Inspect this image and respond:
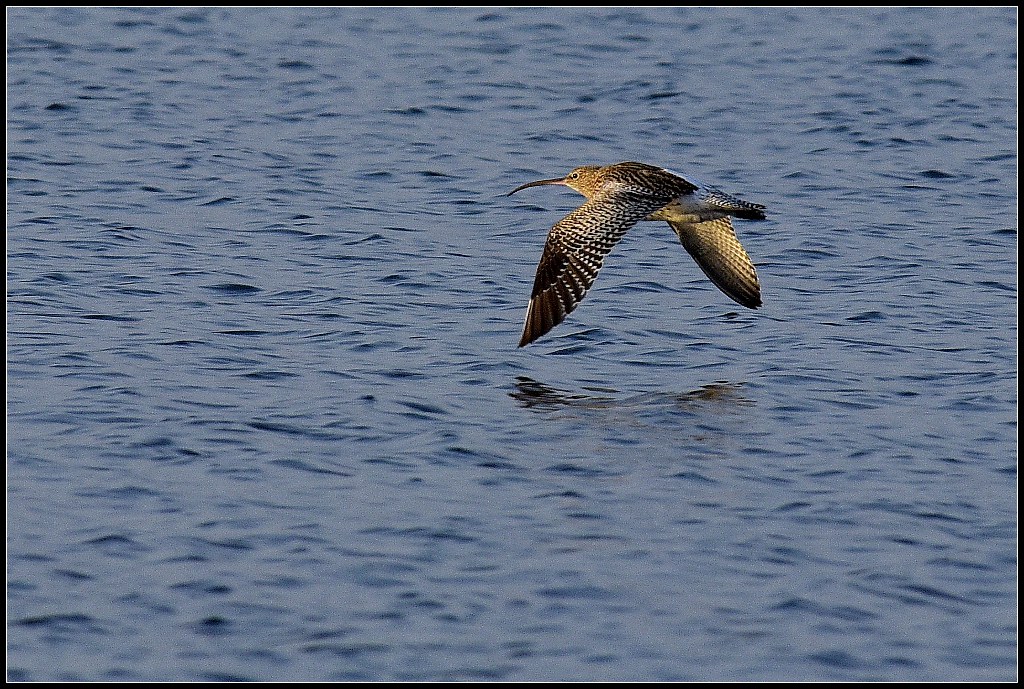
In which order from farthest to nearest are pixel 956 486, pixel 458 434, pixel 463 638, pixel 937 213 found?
pixel 937 213 → pixel 458 434 → pixel 956 486 → pixel 463 638

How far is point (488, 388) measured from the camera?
412 inches

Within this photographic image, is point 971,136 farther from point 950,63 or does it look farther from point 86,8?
point 86,8

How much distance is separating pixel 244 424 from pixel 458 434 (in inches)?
50.2

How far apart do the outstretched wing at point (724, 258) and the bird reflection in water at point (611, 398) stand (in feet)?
6.56

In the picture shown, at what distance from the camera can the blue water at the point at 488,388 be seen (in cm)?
726

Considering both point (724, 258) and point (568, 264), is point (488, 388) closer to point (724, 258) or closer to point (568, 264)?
point (568, 264)

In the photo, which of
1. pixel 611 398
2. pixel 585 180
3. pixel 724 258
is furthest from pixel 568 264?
pixel 585 180

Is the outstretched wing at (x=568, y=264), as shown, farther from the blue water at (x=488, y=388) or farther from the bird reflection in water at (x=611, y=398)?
the bird reflection in water at (x=611, y=398)

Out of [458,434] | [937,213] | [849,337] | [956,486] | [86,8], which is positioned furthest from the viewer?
[86,8]

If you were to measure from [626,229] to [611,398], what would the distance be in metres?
1.41

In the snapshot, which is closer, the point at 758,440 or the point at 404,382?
the point at 758,440

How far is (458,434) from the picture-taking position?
9.59 metres

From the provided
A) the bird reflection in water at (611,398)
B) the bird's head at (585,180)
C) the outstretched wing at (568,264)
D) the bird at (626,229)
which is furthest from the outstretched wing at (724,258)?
the bird reflection in water at (611,398)

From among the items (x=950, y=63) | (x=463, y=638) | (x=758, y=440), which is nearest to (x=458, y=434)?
(x=758, y=440)
